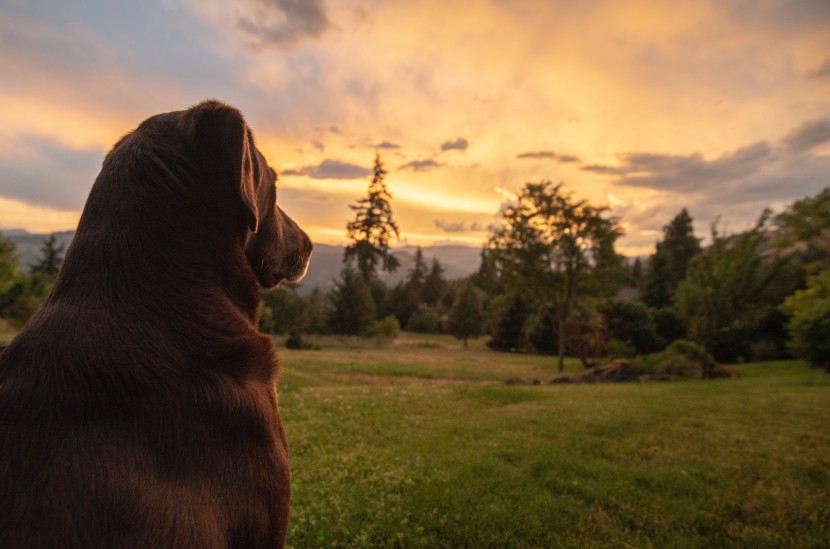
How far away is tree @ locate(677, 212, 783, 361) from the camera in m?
22.2

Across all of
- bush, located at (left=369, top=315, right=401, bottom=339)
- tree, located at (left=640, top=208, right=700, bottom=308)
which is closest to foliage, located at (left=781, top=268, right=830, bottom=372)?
tree, located at (left=640, top=208, right=700, bottom=308)

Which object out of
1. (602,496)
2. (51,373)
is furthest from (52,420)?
(602,496)

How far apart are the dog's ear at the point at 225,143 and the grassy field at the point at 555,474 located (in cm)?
329

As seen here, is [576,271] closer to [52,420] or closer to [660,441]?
[660,441]

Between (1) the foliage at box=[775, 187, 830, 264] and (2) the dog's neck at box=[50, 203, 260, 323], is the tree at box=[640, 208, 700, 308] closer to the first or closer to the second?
(1) the foliage at box=[775, 187, 830, 264]

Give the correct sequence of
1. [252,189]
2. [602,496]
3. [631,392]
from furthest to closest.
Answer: [631,392]
[602,496]
[252,189]

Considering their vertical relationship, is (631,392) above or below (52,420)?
below

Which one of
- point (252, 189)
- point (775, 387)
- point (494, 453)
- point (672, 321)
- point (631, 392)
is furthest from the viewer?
point (672, 321)

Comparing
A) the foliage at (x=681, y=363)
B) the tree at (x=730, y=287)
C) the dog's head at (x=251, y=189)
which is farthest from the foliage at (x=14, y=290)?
the tree at (x=730, y=287)

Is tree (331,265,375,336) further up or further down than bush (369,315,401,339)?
further up

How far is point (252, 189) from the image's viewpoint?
8.32ft

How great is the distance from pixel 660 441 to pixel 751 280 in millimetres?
18885

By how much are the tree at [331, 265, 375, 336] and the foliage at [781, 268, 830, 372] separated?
126 feet

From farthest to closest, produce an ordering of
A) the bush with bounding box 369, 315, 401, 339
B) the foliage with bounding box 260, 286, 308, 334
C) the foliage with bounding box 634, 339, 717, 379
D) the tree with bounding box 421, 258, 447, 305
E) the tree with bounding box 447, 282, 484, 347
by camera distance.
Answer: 1. the tree with bounding box 421, 258, 447, 305
2. the tree with bounding box 447, 282, 484, 347
3. the bush with bounding box 369, 315, 401, 339
4. the foliage with bounding box 260, 286, 308, 334
5. the foliage with bounding box 634, 339, 717, 379
